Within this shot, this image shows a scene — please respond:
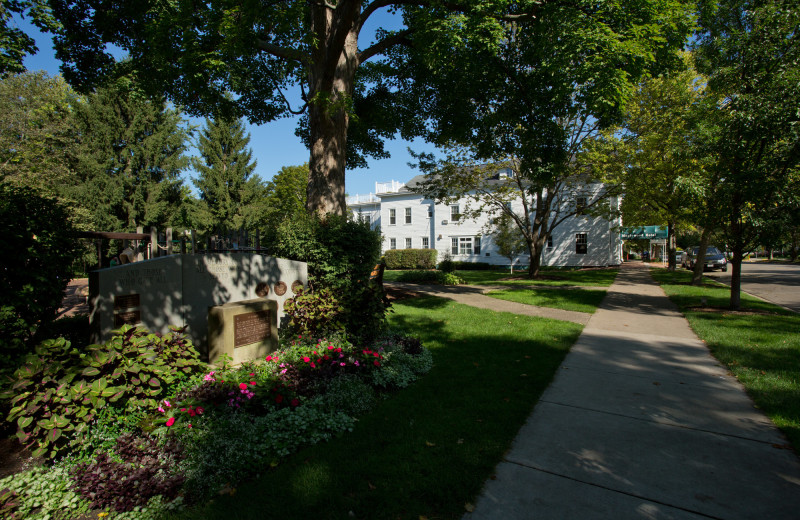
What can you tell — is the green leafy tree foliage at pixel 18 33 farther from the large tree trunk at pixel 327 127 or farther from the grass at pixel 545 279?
the grass at pixel 545 279

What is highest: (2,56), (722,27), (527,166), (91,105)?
(91,105)

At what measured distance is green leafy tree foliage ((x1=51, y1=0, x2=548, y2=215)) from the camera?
7.18 metres

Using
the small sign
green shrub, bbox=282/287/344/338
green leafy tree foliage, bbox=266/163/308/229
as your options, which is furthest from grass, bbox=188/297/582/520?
green leafy tree foliage, bbox=266/163/308/229

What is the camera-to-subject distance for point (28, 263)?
14.0ft

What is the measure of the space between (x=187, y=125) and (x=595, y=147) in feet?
101

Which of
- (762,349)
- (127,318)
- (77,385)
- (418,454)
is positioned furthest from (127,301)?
(762,349)

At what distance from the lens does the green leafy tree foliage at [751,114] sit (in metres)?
8.73

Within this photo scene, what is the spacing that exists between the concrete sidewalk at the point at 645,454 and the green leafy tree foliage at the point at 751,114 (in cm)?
618

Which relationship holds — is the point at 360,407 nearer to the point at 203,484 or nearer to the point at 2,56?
the point at 203,484

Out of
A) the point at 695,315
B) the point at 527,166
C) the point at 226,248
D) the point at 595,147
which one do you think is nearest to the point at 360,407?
the point at 226,248

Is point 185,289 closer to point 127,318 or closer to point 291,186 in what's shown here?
point 127,318

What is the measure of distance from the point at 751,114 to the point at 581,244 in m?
25.0

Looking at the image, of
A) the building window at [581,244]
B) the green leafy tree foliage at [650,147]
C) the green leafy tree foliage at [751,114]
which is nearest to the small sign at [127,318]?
the green leafy tree foliage at [751,114]

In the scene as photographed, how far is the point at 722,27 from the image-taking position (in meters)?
10.7
